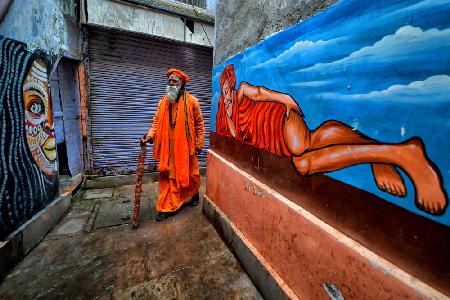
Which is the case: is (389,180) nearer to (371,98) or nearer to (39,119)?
(371,98)

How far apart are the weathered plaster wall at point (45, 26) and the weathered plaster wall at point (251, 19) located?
2.64 m

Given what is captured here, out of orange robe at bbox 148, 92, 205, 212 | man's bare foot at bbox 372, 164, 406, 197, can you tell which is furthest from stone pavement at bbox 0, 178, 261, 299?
man's bare foot at bbox 372, 164, 406, 197

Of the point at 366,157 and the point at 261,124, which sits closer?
the point at 366,157

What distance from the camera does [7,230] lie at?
272cm

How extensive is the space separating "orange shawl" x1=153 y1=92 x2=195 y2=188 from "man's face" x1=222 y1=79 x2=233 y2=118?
883 millimetres

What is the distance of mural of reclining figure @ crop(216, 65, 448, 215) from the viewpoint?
3.87 ft

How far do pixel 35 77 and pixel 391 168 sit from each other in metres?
4.21

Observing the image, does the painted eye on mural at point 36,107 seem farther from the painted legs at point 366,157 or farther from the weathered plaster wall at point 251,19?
the painted legs at point 366,157

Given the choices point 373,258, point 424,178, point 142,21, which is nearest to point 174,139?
point 142,21

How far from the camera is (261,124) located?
2508 millimetres

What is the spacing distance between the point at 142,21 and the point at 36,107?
2871mm

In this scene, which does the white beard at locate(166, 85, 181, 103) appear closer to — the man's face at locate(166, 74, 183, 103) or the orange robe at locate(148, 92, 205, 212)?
the man's face at locate(166, 74, 183, 103)

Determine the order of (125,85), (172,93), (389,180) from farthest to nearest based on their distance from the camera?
(125,85) → (172,93) → (389,180)

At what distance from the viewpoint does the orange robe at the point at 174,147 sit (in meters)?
3.94
